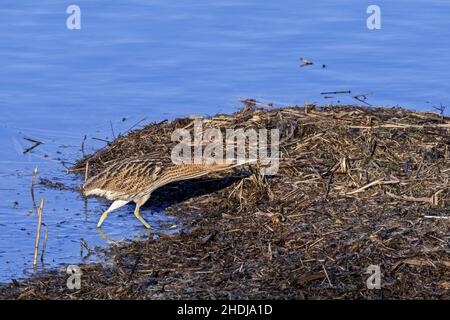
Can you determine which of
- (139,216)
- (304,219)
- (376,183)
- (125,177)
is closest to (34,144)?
(125,177)

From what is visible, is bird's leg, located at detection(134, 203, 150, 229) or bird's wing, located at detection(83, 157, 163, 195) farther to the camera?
bird's wing, located at detection(83, 157, 163, 195)

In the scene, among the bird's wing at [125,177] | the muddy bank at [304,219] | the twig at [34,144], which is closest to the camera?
the muddy bank at [304,219]

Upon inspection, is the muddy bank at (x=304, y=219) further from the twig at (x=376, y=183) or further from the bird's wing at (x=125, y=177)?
the bird's wing at (x=125, y=177)

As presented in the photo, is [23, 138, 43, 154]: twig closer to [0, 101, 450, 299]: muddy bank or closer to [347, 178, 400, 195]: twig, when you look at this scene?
[0, 101, 450, 299]: muddy bank

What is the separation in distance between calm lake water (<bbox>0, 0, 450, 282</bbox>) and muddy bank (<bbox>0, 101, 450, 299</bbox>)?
0.92 m

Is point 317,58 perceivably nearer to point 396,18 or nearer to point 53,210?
point 396,18

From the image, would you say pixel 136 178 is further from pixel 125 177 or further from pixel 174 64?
pixel 174 64

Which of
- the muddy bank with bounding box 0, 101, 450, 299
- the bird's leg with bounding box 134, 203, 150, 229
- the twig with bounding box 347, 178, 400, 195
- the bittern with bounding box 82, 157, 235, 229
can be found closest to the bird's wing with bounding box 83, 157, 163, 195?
the bittern with bounding box 82, 157, 235, 229

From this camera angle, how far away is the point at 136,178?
10.3 meters

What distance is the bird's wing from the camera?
10.2 m

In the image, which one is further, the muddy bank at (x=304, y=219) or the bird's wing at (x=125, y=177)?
the bird's wing at (x=125, y=177)

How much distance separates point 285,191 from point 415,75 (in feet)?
18.4

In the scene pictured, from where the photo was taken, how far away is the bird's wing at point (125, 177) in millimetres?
10234

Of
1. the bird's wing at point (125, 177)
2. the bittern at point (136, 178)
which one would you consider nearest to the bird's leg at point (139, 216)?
the bittern at point (136, 178)
